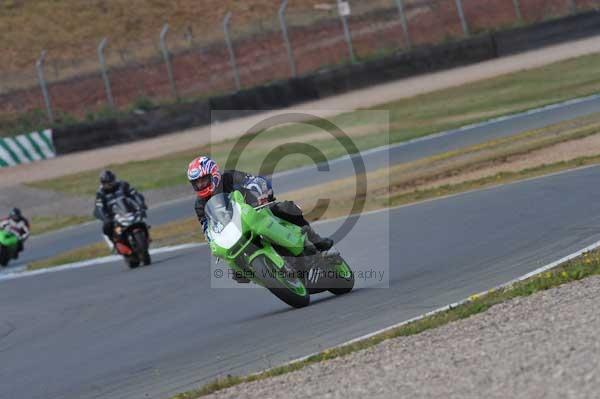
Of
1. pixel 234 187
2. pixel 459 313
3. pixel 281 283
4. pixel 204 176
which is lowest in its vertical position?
pixel 459 313

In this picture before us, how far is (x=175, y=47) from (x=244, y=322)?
3356cm

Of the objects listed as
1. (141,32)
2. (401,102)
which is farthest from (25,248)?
(141,32)

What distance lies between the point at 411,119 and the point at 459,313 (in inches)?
914

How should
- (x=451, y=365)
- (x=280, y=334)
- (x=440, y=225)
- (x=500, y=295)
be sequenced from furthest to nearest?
(x=440, y=225)
(x=280, y=334)
(x=500, y=295)
(x=451, y=365)

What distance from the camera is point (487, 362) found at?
6883 millimetres

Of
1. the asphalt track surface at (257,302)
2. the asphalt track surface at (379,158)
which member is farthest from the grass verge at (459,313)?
the asphalt track surface at (379,158)

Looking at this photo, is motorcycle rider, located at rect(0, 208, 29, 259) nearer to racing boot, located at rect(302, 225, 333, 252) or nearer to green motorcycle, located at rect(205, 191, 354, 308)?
green motorcycle, located at rect(205, 191, 354, 308)

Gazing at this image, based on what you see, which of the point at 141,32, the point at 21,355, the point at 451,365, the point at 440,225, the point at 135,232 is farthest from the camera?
the point at 141,32

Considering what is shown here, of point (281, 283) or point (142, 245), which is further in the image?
point (142, 245)

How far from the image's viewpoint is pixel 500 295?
361 inches

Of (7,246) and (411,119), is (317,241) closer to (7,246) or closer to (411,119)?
(7,246)

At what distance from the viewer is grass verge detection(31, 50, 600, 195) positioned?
1160 inches

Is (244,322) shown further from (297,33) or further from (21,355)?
(297,33)

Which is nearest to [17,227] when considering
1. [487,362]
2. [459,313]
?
[459,313]
